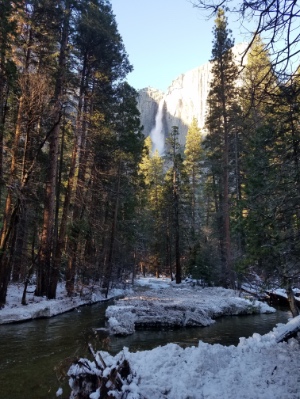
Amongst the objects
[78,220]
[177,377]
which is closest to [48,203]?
[78,220]

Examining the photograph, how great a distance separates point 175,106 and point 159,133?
12.2 meters

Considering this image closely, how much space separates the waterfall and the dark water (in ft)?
327

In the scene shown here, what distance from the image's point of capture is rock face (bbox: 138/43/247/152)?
374ft

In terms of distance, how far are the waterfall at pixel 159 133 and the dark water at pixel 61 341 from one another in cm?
9972

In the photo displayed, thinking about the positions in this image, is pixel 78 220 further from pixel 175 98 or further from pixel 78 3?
pixel 175 98

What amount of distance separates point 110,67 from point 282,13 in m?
18.9

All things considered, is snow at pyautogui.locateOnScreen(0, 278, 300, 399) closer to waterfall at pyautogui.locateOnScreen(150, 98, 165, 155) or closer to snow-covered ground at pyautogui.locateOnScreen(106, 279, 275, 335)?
snow-covered ground at pyautogui.locateOnScreen(106, 279, 275, 335)

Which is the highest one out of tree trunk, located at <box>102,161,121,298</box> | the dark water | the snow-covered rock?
tree trunk, located at <box>102,161,121,298</box>

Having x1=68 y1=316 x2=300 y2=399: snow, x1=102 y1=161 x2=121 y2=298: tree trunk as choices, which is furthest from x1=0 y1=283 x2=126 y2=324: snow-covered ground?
x1=68 y1=316 x2=300 y2=399: snow

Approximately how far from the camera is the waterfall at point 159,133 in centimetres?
11300

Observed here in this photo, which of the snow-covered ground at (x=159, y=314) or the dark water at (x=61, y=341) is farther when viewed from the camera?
the snow-covered ground at (x=159, y=314)

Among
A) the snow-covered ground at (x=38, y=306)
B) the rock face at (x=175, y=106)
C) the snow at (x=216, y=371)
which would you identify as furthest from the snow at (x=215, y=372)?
the rock face at (x=175, y=106)

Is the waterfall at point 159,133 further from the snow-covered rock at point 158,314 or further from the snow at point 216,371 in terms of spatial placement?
the snow at point 216,371

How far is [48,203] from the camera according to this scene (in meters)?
15.7
